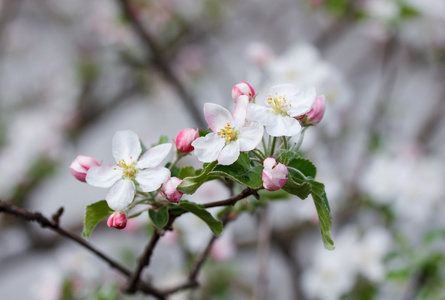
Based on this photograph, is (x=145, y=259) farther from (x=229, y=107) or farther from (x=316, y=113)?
(x=229, y=107)

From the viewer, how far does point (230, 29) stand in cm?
293

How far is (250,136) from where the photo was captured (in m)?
0.49

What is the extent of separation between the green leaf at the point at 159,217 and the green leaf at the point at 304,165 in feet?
0.50

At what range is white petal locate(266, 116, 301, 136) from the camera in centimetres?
48

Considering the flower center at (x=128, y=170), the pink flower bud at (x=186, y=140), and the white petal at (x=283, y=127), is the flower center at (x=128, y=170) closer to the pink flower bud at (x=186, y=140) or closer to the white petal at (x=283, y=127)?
the pink flower bud at (x=186, y=140)

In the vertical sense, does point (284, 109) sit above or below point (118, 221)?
above

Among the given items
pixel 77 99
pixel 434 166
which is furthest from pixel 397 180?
pixel 77 99

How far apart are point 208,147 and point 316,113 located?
134 millimetres

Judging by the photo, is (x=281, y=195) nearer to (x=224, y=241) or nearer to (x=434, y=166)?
(x=224, y=241)

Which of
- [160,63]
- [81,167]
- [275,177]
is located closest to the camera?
[275,177]

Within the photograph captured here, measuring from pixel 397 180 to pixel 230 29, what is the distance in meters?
1.73

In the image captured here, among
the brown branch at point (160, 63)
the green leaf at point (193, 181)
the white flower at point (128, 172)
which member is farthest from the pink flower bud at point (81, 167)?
the brown branch at point (160, 63)

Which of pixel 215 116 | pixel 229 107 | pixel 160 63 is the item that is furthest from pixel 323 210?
pixel 160 63

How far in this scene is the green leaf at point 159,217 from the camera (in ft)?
1.72
